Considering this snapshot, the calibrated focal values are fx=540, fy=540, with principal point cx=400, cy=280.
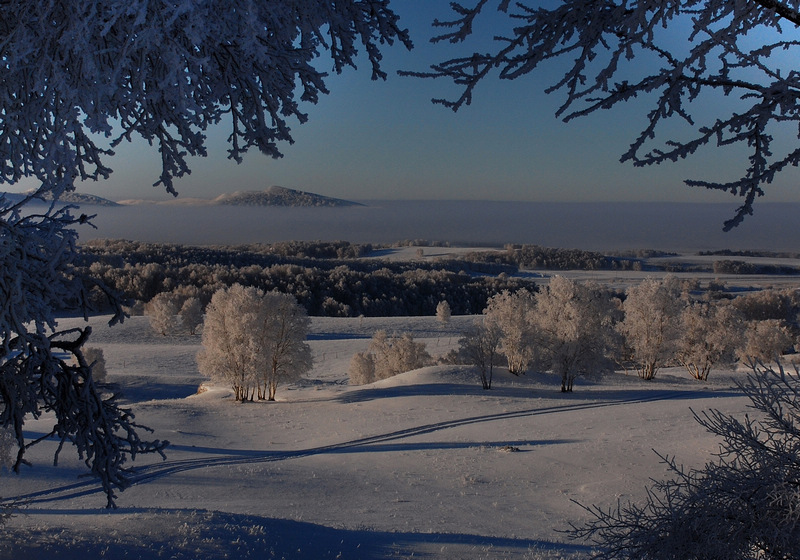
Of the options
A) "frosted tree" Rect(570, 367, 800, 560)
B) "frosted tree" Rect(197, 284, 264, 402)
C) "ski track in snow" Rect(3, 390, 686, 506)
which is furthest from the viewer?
"frosted tree" Rect(197, 284, 264, 402)

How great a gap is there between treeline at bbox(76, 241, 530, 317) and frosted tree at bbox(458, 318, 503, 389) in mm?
Answer: 34418

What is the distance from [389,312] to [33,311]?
229 ft

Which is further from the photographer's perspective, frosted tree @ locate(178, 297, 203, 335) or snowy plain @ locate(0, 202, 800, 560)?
frosted tree @ locate(178, 297, 203, 335)

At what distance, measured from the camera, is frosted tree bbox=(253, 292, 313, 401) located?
3098 cm

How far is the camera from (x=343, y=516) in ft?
39.0

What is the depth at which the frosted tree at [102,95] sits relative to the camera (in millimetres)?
2289

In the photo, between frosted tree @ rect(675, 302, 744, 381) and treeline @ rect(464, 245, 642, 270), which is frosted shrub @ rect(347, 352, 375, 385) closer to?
frosted tree @ rect(675, 302, 744, 381)

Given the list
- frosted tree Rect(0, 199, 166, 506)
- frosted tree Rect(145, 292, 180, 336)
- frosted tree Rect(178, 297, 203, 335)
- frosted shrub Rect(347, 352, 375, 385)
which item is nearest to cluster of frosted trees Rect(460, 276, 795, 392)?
frosted shrub Rect(347, 352, 375, 385)

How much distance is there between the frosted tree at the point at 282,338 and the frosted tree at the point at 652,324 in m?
21.5

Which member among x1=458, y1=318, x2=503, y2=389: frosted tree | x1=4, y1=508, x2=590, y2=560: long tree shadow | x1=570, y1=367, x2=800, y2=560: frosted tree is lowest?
x1=458, y1=318, x2=503, y2=389: frosted tree

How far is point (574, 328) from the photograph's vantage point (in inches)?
1195

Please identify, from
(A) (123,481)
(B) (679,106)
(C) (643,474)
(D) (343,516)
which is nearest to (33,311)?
(A) (123,481)

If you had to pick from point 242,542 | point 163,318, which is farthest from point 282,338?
point 242,542

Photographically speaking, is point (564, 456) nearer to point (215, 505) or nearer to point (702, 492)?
point (215, 505)
